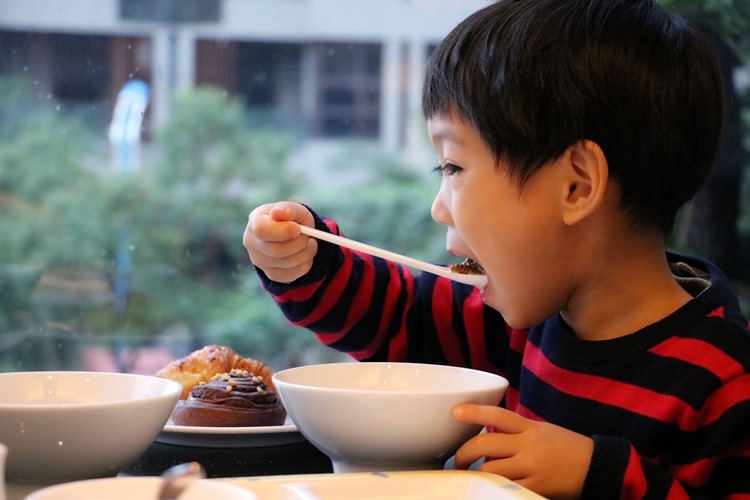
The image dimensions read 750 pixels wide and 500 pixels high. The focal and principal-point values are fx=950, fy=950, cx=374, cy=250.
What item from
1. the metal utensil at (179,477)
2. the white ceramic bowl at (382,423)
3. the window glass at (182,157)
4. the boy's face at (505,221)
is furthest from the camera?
the window glass at (182,157)

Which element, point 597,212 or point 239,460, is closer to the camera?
point 239,460

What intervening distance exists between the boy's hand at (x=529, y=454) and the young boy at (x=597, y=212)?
0.14 m

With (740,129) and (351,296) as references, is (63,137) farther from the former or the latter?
(740,129)

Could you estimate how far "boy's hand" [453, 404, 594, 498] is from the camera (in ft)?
2.56

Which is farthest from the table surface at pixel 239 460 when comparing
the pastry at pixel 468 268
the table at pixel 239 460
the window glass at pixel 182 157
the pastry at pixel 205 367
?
the window glass at pixel 182 157

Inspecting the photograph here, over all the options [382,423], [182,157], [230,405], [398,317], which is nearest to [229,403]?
[230,405]

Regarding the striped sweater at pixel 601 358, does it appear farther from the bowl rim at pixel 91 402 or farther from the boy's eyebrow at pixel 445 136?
the bowl rim at pixel 91 402

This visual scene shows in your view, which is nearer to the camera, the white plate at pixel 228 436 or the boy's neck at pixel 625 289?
the white plate at pixel 228 436

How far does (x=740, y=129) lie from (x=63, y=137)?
56.5 inches

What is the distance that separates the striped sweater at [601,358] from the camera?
886mm

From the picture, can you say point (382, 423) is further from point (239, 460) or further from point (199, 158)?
point (199, 158)

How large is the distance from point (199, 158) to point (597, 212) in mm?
1319

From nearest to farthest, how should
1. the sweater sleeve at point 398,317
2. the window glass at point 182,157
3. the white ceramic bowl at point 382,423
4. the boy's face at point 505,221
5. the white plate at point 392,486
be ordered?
the white plate at point 392,486 < the white ceramic bowl at point 382,423 < the boy's face at point 505,221 < the sweater sleeve at point 398,317 < the window glass at point 182,157

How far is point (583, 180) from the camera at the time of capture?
999 mm
